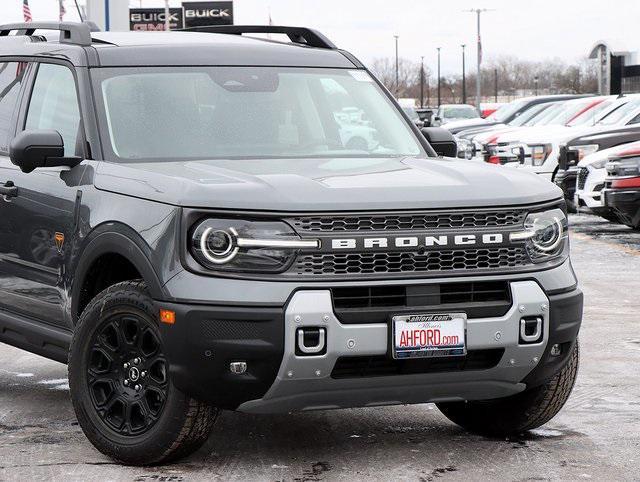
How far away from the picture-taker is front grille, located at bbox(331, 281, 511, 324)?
503 cm

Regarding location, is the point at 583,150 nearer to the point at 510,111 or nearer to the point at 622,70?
the point at 510,111

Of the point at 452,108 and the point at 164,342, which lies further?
the point at 452,108

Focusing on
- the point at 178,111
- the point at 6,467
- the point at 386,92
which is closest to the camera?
the point at 6,467

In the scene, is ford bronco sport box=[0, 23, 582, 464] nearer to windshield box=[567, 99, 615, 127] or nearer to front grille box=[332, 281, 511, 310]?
front grille box=[332, 281, 511, 310]

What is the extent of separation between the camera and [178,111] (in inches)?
244

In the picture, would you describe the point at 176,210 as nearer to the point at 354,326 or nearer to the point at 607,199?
the point at 354,326

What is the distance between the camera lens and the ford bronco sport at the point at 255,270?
5.01m

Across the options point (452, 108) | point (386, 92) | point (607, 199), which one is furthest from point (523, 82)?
point (386, 92)

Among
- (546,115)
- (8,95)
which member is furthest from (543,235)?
(546,115)

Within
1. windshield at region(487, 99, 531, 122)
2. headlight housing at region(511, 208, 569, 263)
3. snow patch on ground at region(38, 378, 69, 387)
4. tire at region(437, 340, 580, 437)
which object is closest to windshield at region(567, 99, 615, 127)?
windshield at region(487, 99, 531, 122)

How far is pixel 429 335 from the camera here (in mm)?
5094

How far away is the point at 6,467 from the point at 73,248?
931mm

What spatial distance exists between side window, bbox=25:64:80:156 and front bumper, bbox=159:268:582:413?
154cm

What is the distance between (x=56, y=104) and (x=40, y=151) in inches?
25.8
